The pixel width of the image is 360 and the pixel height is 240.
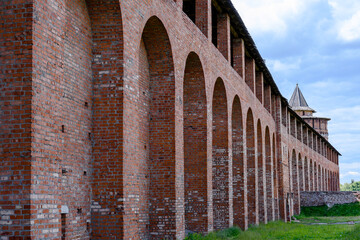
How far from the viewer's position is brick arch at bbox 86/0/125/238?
297 inches

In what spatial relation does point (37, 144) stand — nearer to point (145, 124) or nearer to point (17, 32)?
point (17, 32)

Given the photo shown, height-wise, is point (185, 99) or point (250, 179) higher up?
point (185, 99)

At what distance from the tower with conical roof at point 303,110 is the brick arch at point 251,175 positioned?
4264 cm

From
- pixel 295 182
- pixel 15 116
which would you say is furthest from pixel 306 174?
pixel 15 116

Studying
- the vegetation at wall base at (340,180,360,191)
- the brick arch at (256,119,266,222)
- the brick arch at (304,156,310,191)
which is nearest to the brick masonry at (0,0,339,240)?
the brick arch at (256,119,266,222)

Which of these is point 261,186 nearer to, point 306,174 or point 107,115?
point 107,115

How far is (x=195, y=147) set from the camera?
13.1 m

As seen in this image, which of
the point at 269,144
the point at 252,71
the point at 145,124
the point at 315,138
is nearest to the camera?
the point at 145,124

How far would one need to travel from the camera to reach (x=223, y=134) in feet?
51.3

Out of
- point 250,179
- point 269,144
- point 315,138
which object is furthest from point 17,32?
point 315,138

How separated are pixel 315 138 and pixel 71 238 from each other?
45.9 meters

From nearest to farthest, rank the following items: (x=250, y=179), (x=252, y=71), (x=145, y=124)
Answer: (x=145, y=124) → (x=250, y=179) → (x=252, y=71)

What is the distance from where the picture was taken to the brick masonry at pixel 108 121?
5.21 meters

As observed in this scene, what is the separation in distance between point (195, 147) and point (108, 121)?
5.68m
